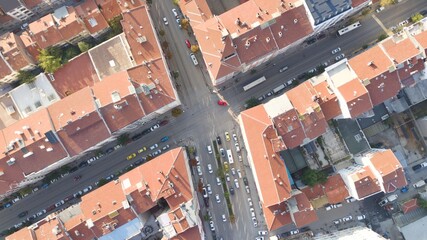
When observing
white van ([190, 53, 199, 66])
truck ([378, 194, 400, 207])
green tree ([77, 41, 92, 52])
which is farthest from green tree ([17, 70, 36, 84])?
truck ([378, 194, 400, 207])

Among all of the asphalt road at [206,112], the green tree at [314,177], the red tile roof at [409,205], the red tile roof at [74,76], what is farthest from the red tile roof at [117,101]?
the red tile roof at [409,205]

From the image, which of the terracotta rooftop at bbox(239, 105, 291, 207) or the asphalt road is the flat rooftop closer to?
the asphalt road

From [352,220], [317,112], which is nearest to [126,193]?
[317,112]

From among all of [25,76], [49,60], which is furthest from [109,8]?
[25,76]

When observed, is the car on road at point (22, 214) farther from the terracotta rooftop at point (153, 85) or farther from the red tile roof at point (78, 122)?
the terracotta rooftop at point (153, 85)

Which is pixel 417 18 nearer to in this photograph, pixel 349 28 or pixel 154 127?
pixel 349 28

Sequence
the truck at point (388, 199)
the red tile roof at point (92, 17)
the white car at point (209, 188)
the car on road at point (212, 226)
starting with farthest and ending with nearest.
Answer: the white car at point (209, 188)
the car on road at point (212, 226)
the truck at point (388, 199)
the red tile roof at point (92, 17)
